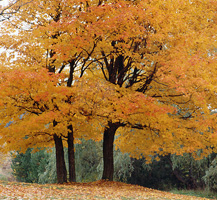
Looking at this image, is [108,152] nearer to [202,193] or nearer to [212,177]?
[212,177]

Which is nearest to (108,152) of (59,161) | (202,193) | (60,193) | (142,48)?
(59,161)

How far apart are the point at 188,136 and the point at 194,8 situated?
468 cm

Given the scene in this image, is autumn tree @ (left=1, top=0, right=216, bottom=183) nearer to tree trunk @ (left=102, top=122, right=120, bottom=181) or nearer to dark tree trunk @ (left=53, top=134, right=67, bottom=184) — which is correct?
tree trunk @ (left=102, top=122, right=120, bottom=181)

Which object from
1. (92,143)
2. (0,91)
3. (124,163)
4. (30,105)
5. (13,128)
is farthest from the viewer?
(92,143)

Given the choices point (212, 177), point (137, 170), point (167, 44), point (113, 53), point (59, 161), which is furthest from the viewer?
point (137, 170)

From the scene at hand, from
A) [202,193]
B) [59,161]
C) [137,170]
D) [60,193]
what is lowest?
[202,193]

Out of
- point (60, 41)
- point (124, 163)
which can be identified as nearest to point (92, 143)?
point (124, 163)

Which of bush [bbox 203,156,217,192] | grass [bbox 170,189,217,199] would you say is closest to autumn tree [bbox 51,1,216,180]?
bush [bbox 203,156,217,192]

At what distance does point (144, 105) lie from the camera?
988 cm

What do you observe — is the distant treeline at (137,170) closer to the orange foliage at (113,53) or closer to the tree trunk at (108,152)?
the tree trunk at (108,152)

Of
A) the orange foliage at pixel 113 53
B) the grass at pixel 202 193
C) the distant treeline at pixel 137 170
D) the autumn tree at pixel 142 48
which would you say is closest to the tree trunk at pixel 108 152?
the orange foliage at pixel 113 53

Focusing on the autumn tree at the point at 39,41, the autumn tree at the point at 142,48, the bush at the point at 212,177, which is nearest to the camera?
the autumn tree at the point at 142,48

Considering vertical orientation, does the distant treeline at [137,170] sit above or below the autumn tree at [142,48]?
below

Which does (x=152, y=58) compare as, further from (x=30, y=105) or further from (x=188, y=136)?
(x=30, y=105)
